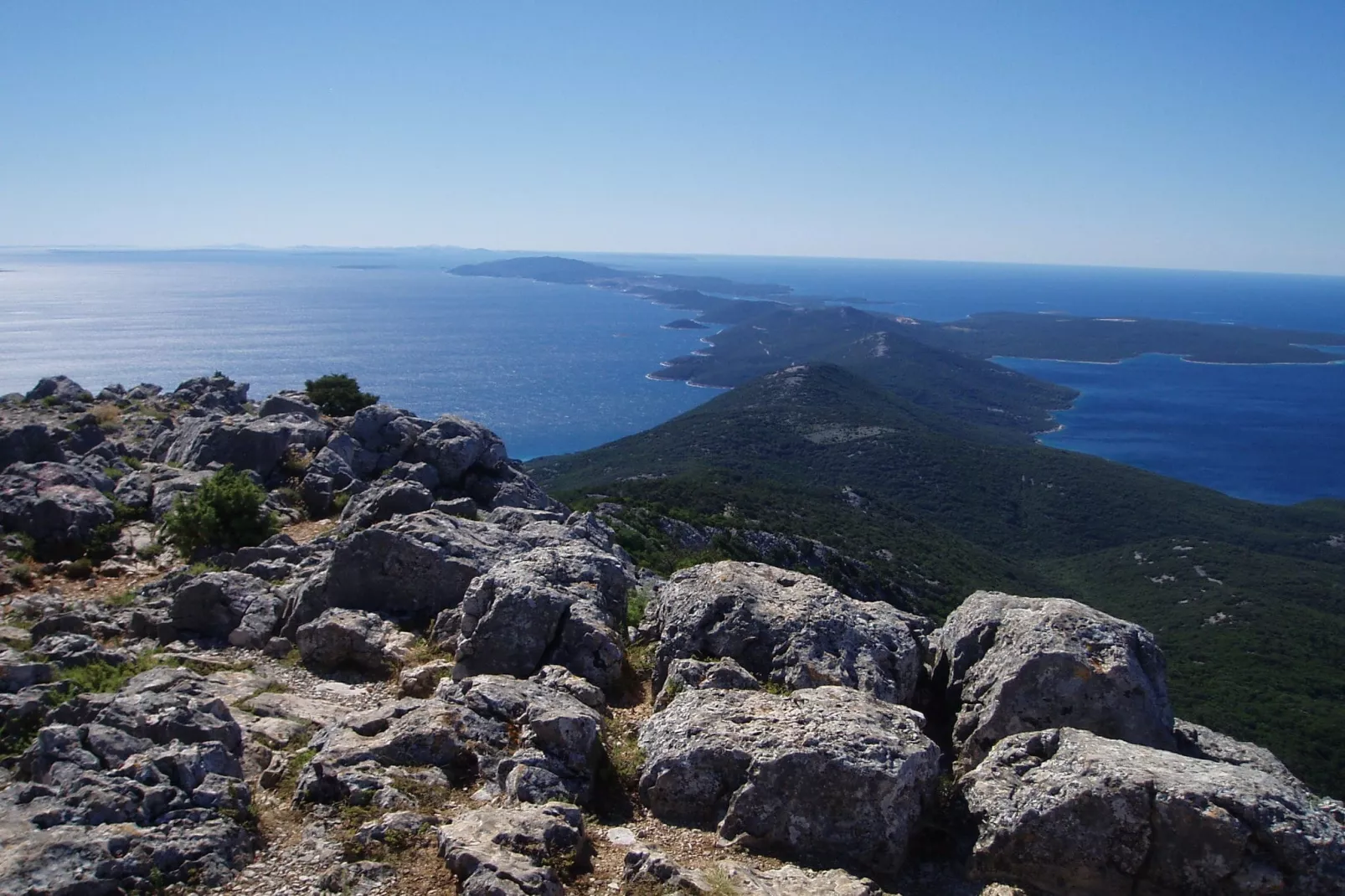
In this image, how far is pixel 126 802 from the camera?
689 cm

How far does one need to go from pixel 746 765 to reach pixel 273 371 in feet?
555

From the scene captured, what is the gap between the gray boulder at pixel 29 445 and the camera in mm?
22031

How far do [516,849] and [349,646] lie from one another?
6.06 m

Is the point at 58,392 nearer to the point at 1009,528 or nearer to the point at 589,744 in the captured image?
the point at 589,744

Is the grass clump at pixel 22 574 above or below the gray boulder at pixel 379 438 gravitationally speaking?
below

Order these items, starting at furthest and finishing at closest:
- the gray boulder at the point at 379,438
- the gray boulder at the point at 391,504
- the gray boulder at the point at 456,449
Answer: the gray boulder at the point at 379,438 < the gray boulder at the point at 456,449 < the gray boulder at the point at 391,504

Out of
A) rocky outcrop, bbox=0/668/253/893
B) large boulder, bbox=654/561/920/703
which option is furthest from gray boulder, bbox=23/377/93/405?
large boulder, bbox=654/561/920/703

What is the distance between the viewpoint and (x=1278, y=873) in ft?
21.7

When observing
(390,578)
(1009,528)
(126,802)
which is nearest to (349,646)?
(390,578)

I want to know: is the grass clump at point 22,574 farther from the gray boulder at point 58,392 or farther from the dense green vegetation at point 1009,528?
the gray boulder at point 58,392

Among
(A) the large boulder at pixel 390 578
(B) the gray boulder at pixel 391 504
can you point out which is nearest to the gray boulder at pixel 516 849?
(A) the large boulder at pixel 390 578

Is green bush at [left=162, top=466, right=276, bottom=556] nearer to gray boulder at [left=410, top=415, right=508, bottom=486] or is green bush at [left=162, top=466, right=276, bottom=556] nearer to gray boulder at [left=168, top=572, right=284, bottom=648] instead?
Result: gray boulder at [left=168, top=572, right=284, bottom=648]

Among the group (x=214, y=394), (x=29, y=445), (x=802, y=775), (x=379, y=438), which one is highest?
(x=214, y=394)

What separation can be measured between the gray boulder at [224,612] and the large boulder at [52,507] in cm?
582
